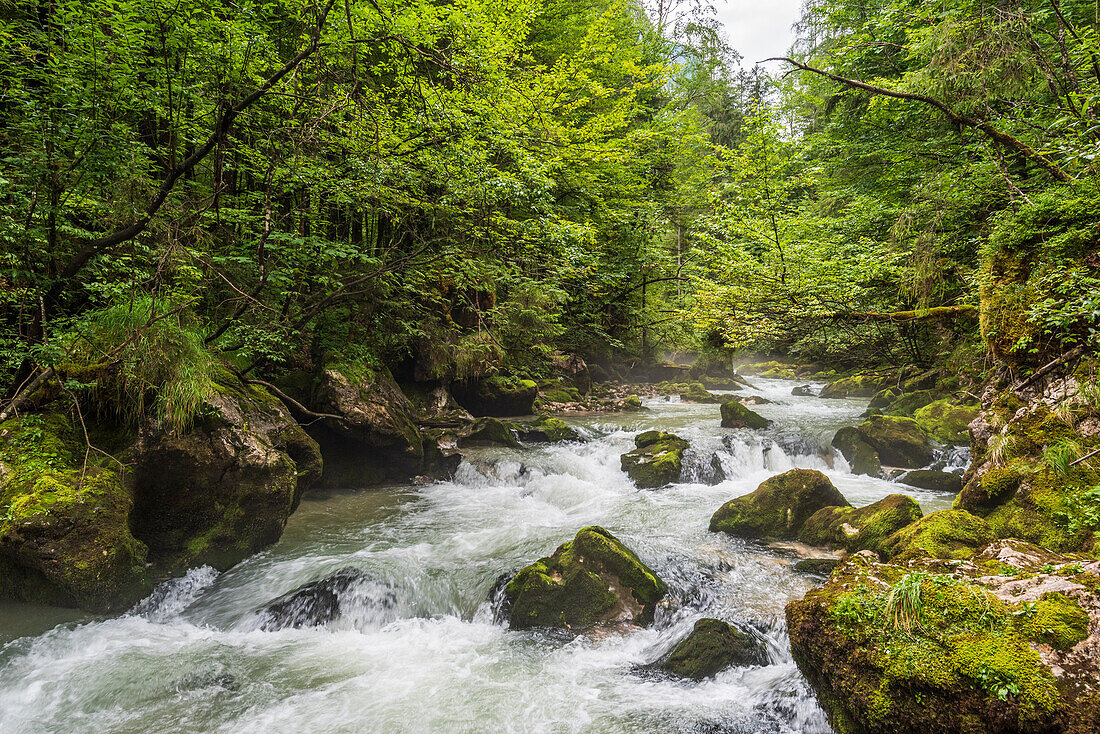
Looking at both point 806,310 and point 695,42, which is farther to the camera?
point 695,42

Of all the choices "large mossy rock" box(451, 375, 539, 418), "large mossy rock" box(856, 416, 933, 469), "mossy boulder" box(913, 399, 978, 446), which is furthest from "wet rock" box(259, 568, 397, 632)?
"mossy boulder" box(913, 399, 978, 446)

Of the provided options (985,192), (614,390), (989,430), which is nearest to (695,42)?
(614,390)

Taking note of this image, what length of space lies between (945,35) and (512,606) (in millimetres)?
8758

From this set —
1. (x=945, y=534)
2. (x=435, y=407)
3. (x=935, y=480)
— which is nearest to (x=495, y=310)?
(x=435, y=407)

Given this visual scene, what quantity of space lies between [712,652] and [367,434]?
763 centimetres

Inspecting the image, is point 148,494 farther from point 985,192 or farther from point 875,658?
point 985,192

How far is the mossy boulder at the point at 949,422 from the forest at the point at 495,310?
80 mm

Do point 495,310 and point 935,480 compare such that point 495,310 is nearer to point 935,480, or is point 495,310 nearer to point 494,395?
point 494,395

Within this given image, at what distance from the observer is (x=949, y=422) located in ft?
37.6

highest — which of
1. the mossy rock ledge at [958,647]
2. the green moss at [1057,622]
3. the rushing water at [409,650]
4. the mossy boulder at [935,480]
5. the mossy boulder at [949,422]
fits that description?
the green moss at [1057,622]

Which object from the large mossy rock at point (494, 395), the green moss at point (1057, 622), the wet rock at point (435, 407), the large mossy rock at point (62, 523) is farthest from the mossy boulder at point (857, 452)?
the large mossy rock at point (62, 523)

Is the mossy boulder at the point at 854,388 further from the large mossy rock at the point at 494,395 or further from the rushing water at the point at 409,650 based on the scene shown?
the large mossy rock at the point at 494,395

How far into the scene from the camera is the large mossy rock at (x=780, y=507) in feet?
25.2

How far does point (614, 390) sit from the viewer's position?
20562mm
